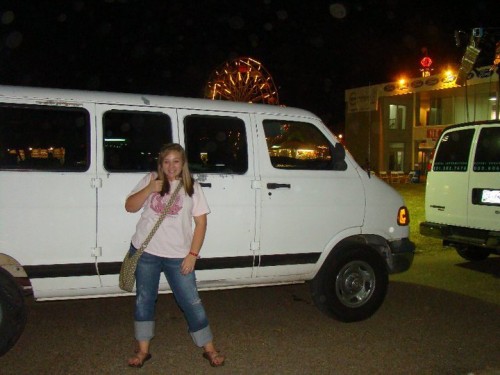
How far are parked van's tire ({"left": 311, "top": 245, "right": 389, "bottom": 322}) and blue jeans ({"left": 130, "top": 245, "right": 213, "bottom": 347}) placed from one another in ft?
5.64

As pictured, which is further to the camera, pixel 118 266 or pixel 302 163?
pixel 302 163

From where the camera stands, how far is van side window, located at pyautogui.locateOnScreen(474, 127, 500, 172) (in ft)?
24.9

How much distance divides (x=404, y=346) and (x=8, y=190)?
369 centimetres

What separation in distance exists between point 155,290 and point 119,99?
1.68 metres

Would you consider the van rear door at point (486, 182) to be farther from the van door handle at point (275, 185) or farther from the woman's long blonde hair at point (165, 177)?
the woman's long blonde hair at point (165, 177)

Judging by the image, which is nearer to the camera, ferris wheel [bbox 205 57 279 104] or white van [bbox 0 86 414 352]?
white van [bbox 0 86 414 352]

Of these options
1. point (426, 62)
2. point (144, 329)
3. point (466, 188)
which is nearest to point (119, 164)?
point (144, 329)

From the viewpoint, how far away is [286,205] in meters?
5.10

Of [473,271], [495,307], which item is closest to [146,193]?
[495,307]

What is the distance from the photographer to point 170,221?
4012 millimetres

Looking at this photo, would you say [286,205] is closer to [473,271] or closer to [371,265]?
[371,265]

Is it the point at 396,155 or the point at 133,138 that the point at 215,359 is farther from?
the point at 396,155

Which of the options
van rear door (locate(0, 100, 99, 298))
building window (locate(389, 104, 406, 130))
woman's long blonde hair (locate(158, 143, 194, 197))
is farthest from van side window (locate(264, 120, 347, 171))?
building window (locate(389, 104, 406, 130))

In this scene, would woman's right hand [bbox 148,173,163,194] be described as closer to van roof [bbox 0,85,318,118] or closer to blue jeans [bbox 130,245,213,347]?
blue jeans [bbox 130,245,213,347]
